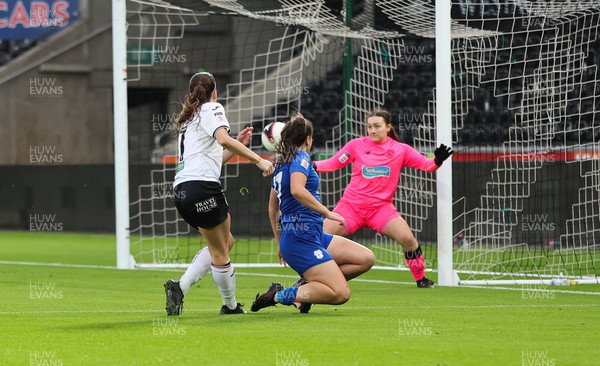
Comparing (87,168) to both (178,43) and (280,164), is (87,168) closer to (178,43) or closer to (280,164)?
(178,43)

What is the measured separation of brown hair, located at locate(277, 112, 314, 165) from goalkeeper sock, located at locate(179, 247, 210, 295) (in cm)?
96

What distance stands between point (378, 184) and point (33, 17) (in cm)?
1937

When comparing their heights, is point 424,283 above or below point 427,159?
below

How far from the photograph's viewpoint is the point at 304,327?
24.3 feet

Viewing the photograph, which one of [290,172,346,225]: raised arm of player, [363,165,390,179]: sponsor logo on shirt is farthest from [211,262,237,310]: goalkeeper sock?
[363,165,390,179]: sponsor logo on shirt

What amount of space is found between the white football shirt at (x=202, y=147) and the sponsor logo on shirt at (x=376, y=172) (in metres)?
3.49

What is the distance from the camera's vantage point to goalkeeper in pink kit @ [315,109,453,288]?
36.3ft

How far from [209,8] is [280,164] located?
6205mm

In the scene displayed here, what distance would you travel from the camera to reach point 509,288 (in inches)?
432

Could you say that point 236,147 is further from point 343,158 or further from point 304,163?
point 343,158

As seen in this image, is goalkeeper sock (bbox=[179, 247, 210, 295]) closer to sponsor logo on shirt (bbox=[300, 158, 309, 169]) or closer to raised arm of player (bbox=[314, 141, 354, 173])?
sponsor logo on shirt (bbox=[300, 158, 309, 169])

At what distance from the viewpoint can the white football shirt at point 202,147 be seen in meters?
7.88

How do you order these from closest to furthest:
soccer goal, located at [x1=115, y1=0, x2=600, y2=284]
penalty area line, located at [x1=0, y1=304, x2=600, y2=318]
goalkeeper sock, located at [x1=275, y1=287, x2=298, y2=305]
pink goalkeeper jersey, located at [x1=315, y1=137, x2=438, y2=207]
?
1. goalkeeper sock, located at [x1=275, y1=287, x2=298, y2=305]
2. penalty area line, located at [x1=0, y1=304, x2=600, y2=318]
3. pink goalkeeper jersey, located at [x1=315, y1=137, x2=438, y2=207]
4. soccer goal, located at [x1=115, y1=0, x2=600, y2=284]

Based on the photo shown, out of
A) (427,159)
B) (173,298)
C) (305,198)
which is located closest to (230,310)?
(173,298)
